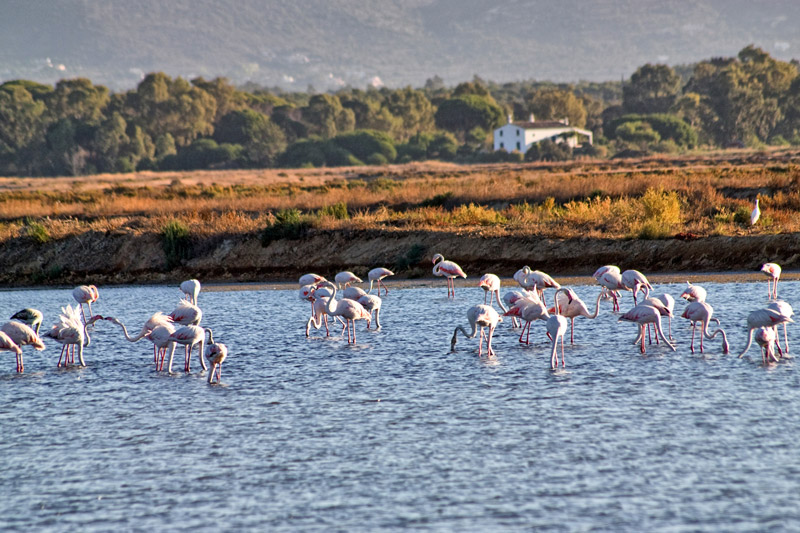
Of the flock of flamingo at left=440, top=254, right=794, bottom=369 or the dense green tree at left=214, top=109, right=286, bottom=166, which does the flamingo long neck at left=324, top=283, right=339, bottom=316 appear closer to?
the flock of flamingo at left=440, top=254, right=794, bottom=369

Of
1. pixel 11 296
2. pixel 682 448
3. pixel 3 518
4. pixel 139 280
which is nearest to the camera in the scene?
pixel 3 518

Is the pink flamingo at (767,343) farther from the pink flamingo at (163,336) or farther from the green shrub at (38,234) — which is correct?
the green shrub at (38,234)

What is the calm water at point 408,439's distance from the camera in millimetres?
7641

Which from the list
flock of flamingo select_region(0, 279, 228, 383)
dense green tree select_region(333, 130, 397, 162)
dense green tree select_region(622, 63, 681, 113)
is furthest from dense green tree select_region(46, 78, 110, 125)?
flock of flamingo select_region(0, 279, 228, 383)

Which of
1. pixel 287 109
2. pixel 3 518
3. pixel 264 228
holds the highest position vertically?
pixel 287 109

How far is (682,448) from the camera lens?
9016 mm

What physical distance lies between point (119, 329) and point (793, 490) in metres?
12.9

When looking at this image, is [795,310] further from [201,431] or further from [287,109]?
[287,109]

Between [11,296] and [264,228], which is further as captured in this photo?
[264,228]

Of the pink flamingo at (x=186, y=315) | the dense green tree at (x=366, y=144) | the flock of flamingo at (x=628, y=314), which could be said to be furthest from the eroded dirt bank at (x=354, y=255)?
the dense green tree at (x=366, y=144)

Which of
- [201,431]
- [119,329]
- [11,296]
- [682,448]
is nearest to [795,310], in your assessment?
[682,448]

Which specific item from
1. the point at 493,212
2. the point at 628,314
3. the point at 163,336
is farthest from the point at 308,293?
the point at 493,212

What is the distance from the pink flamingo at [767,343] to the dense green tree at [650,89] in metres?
124

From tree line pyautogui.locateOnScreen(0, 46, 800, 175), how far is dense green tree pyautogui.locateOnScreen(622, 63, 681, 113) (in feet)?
0.66
